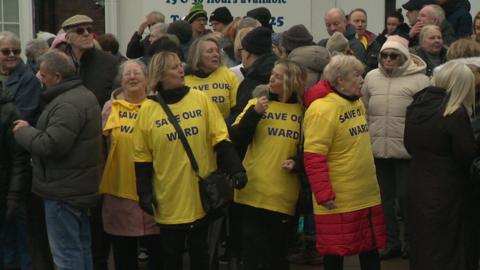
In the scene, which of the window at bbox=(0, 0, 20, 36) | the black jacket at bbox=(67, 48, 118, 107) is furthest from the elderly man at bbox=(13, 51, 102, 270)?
the window at bbox=(0, 0, 20, 36)

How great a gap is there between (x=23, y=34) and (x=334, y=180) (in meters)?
7.74

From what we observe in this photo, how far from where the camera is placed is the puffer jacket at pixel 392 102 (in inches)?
306

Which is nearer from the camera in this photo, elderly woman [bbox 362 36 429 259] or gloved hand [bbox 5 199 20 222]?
gloved hand [bbox 5 199 20 222]

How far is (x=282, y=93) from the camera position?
6621mm

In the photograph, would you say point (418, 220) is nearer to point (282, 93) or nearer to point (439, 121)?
point (439, 121)

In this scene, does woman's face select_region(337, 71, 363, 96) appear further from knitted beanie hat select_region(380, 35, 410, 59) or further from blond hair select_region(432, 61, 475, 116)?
knitted beanie hat select_region(380, 35, 410, 59)

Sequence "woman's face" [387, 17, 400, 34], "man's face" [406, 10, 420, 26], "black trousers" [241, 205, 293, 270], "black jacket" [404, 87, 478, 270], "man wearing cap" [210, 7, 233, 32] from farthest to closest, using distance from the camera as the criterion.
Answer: "woman's face" [387, 17, 400, 34] → "man's face" [406, 10, 420, 26] → "man wearing cap" [210, 7, 233, 32] → "black trousers" [241, 205, 293, 270] → "black jacket" [404, 87, 478, 270]

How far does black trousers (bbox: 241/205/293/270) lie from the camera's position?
6719mm

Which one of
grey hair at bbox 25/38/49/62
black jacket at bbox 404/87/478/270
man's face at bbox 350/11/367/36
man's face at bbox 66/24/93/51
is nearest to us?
black jacket at bbox 404/87/478/270

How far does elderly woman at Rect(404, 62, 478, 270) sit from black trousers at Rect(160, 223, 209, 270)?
4.79 feet

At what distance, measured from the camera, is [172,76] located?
6.49m

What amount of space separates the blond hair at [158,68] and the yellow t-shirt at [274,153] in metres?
0.63

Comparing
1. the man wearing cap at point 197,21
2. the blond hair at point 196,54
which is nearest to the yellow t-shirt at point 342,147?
the blond hair at point 196,54

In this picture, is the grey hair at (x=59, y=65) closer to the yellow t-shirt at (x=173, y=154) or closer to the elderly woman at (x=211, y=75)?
the yellow t-shirt at (x=173, y=154)
